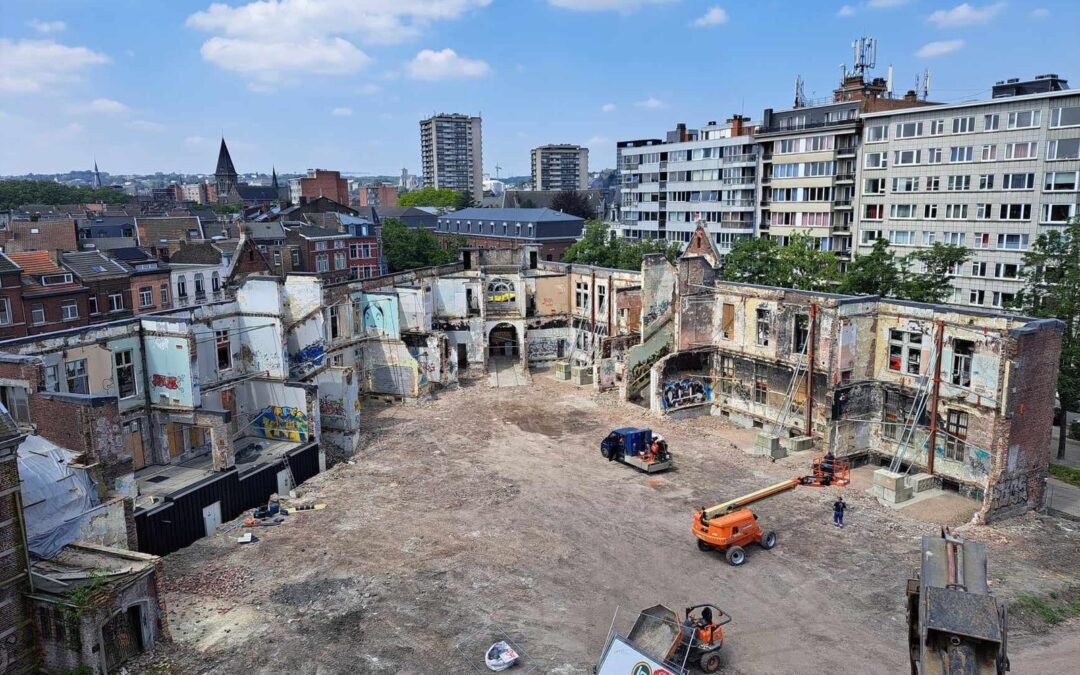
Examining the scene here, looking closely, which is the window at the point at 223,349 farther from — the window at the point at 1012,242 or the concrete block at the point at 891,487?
the window at the point at 1012,242

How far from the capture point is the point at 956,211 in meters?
57.1

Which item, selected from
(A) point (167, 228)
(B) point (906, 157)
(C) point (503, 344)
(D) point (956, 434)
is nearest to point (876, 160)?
(B) point (906, 157)

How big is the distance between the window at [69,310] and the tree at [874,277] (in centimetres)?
5648

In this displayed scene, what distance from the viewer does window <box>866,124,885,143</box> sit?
6109 centimetres

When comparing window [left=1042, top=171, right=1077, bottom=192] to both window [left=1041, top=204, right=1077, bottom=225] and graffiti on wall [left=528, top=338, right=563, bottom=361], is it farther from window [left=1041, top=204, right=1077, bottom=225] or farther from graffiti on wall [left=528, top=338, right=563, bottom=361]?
graffiti on wall [left=528, top=338, right=563, bottom=361]

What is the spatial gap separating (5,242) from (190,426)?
45904mm

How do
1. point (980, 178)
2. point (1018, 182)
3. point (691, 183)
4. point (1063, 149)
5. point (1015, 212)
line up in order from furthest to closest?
point (691, 183), point (980, 178), point (1015, 212), point (1018, 182), point (1063, 149)

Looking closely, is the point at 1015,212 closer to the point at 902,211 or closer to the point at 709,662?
the point at 902,211

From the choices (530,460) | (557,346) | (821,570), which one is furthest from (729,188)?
(821,570)

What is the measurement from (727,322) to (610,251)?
27.3 m

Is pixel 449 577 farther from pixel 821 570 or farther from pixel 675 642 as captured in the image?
pixel 821 570

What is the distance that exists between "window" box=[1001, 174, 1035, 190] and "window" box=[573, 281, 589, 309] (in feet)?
103

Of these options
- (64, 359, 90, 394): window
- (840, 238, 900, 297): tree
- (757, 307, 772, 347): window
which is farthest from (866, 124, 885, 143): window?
(64, 359, 90, 394): window

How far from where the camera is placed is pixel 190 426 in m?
34.0
